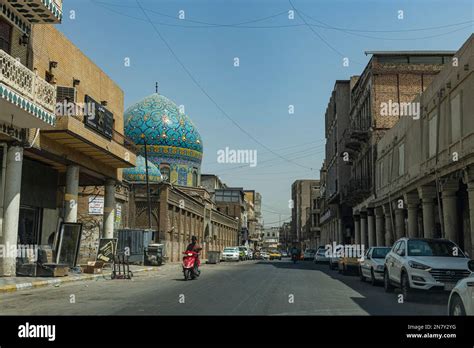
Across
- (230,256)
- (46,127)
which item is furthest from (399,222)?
(230,256)

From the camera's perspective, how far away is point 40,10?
1889cm

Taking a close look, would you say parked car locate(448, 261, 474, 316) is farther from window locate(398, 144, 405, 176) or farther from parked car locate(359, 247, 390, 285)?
window locate(398, 144, 405, 176)

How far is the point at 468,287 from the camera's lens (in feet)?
23.5

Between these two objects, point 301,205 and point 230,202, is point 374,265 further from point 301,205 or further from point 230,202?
point 301,205

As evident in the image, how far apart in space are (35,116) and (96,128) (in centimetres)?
533

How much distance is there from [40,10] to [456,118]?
1610 cm

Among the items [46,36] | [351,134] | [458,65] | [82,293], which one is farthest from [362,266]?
[351,134]

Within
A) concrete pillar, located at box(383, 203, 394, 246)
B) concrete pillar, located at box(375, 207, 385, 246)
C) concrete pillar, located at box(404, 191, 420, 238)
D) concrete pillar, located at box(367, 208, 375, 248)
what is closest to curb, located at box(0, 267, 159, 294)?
concrete pillar, located at box(404, 191, 420, 238)

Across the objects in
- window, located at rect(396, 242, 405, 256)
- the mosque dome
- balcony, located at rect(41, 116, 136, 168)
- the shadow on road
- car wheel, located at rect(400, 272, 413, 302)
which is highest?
the mosque dome

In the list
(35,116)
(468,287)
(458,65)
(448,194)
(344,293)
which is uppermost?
(458,65)

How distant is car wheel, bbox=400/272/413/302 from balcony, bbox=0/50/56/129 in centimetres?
1264

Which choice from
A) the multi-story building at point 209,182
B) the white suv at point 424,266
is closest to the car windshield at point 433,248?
the white suv at point 424,266

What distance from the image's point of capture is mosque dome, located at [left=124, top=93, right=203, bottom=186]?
58.7 m

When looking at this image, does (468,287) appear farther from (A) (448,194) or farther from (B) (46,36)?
(B) (46,36)
